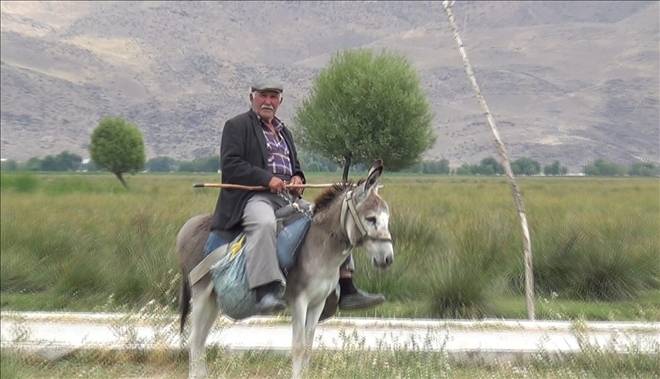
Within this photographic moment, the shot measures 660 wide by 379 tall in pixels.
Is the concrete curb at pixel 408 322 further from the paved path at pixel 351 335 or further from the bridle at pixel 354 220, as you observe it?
the bridle at pixel 354 220

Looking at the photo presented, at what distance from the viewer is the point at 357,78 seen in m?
40.9

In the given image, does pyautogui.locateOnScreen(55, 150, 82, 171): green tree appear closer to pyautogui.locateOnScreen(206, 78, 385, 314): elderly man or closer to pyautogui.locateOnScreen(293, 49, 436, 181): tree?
pyautogui.locateOnScreen(293, 49, 436, 181): tree

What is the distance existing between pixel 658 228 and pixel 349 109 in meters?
22.9

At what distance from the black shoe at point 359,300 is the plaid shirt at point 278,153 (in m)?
1.26

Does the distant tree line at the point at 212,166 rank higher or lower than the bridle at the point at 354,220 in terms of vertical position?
lower

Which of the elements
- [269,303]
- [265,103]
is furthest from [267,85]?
[269,303]

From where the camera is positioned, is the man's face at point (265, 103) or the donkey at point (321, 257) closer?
the donkey at point (321, 257)

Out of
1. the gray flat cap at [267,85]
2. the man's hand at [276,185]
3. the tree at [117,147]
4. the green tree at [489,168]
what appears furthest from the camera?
Answer: the green tree at [489,168]

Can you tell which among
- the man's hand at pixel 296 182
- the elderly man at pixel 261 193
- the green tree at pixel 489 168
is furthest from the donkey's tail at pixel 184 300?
the green tree at pixel 489 168

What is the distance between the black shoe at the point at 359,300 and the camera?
8688 mm

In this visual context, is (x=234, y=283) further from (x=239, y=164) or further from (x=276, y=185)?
(x=239, y=164)

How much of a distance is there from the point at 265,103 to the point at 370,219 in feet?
5.64

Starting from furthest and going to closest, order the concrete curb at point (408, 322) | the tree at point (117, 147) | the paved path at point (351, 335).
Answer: the tree at point (117, 147) < the concrete curb at point (408, 322) < the paved path at point (351, 335)

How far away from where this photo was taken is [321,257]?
8.07 meters
